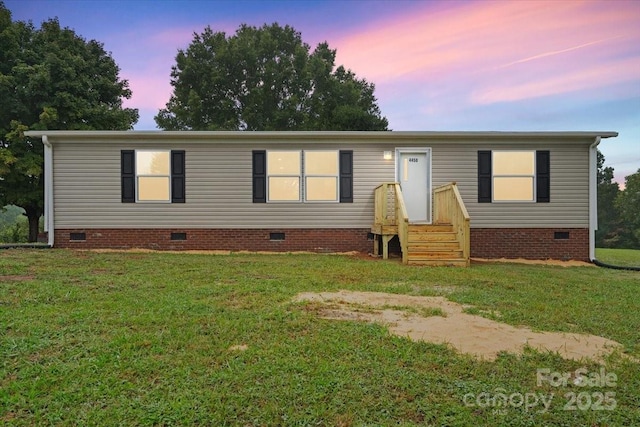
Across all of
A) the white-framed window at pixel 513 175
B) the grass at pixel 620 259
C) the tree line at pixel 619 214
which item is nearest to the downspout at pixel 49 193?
the white-framed window at pixel 513 175

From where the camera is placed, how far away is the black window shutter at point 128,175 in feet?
30.0

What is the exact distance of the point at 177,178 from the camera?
920cm

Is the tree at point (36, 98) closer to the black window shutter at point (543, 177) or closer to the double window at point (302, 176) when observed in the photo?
the double window at point (302, 176)

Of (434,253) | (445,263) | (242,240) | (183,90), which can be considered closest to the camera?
(445,263)

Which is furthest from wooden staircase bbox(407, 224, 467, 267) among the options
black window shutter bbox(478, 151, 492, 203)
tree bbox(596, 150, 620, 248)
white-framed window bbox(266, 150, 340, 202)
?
tree bbox(596, 150, 620, 248)

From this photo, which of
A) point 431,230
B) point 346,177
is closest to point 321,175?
point 346,177

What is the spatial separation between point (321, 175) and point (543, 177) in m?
5.75

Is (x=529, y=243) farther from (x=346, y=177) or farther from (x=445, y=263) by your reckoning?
(x=346, y=177)

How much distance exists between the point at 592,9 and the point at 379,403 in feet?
42.0

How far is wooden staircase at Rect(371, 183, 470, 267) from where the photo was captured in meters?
7.40

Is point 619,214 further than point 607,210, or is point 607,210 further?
point 607,210

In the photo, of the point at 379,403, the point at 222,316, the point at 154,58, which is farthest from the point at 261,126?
the point at 379,403

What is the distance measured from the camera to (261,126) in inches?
841

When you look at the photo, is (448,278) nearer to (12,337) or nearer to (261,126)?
(12,337)
